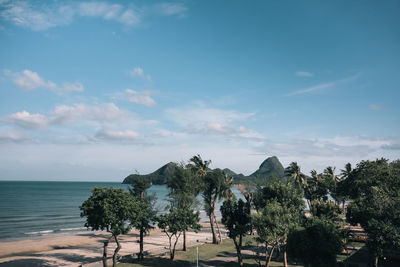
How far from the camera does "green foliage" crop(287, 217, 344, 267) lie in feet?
81.4

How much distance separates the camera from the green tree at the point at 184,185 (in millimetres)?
40763

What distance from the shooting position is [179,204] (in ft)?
131

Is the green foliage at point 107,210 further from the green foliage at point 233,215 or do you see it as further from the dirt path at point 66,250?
the green foliage at point 233,215

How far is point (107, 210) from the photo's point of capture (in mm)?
26859

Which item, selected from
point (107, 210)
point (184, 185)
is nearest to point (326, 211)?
point (184, 185)

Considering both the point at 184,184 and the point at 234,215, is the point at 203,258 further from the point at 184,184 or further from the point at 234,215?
the point at 184,184

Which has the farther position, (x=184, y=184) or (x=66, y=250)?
(x=66, y=250)

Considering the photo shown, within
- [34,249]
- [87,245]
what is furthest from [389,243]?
[34,249]

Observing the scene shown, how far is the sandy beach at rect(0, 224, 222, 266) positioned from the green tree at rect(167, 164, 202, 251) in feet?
25.4

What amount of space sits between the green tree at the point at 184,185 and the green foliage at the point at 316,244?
17.7 m

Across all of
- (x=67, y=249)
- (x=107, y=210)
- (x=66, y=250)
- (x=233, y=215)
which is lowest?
(x=67, y=249)

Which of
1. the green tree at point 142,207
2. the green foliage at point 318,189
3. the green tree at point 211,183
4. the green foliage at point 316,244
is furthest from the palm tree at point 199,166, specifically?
the green foliage at point 318,189

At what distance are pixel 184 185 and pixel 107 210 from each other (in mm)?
17547

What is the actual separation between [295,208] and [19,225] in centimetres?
6554
